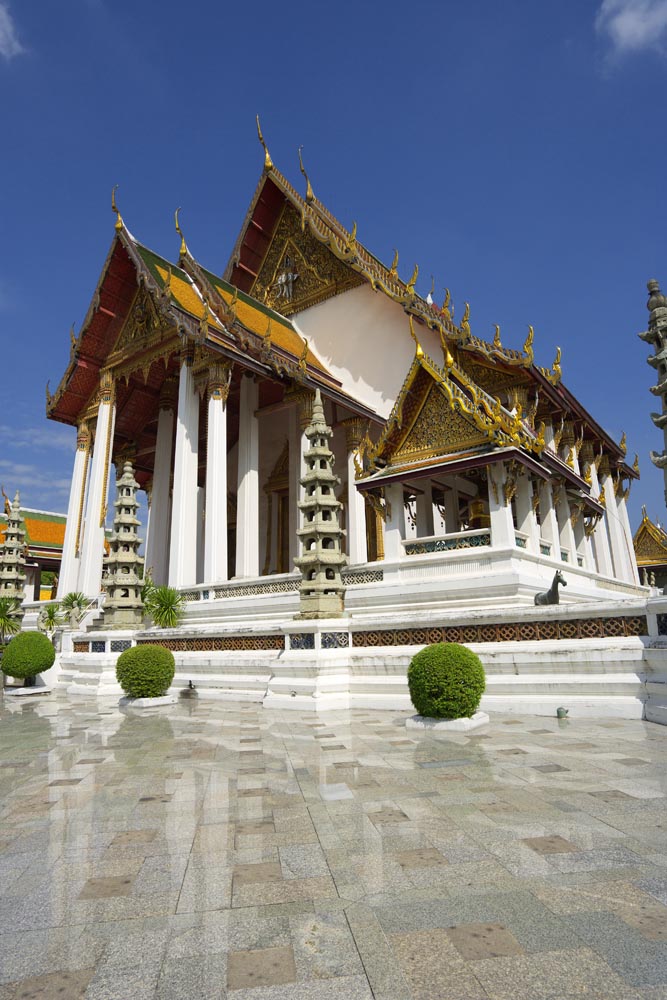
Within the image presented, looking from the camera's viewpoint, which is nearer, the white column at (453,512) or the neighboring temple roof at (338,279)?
the white column at (453,512)

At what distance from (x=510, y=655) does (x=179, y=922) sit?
20.4 ft

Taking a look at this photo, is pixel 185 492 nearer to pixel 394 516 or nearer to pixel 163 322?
pixel 163 322

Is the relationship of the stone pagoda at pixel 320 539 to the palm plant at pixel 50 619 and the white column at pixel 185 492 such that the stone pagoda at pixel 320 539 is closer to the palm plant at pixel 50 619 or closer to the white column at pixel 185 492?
the white column at pixel 185 492

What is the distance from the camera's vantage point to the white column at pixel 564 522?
45.7ft

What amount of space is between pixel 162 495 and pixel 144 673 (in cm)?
1220

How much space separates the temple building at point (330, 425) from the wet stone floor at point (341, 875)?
22.0ft

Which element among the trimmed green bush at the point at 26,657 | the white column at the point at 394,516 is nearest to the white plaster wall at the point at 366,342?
the white column at the point at 394,516

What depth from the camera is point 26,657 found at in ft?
38.3

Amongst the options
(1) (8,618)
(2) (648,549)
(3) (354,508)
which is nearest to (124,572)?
(1) (8,618)

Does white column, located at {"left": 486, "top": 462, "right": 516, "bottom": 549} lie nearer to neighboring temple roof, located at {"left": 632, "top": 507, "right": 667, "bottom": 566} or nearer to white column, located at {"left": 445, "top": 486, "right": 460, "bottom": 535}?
white column, located at {"left": 445, "top": 486, "right": 460, "bottom": 535}

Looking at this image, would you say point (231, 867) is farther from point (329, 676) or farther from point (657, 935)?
point (329, 676)

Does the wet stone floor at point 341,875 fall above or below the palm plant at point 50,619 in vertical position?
below

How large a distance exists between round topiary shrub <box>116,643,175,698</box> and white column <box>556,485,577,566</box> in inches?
361

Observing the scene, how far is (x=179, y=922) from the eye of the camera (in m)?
2.29
